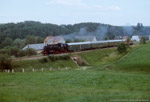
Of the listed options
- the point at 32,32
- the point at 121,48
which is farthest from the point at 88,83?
the point at 32,32

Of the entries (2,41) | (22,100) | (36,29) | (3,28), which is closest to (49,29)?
(36,29)

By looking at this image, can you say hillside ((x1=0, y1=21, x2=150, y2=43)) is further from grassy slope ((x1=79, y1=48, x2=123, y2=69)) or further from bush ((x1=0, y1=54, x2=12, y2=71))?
bush ((x1=0, y1=54, x2=12, y2=71))

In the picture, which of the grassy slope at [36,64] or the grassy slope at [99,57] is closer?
the grassy slope at [36,64]

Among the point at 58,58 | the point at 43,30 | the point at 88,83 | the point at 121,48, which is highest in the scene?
the point at 43,30

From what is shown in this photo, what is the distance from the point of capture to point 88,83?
13.4 meters

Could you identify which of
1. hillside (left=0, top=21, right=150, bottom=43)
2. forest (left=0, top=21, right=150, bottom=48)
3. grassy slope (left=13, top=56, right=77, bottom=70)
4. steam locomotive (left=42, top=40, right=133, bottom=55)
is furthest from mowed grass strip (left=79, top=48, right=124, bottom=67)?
hillside (left=0, top=21, right=150, bottom=43)

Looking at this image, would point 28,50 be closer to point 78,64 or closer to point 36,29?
point 78,64

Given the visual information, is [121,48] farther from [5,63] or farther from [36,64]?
[5,63]

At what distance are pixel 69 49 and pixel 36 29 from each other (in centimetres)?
6099

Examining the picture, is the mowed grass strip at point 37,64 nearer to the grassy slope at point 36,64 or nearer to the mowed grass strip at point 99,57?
the grassy slope at point 36,64

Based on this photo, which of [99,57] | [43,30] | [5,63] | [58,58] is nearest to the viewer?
[5,63]

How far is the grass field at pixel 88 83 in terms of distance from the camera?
24.8ft

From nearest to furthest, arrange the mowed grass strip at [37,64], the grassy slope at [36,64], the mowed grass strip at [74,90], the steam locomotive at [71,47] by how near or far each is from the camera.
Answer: the mowed grass strip at [74,90] < the mowed grass strip at [37,64] < the grassy slope at [36,64] < the steam locomotive at [71,47]

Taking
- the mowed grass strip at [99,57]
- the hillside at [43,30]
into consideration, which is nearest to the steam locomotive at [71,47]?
the mowed grass strip at [99,57]
